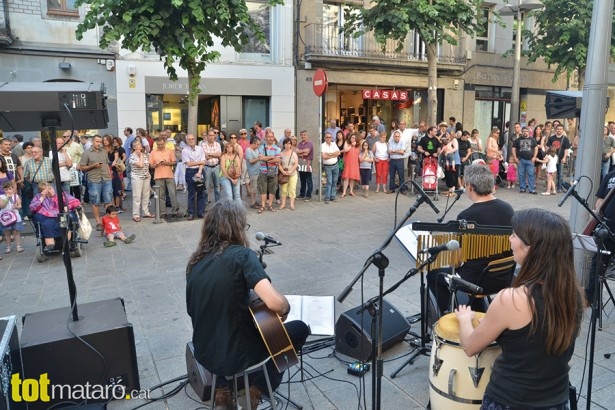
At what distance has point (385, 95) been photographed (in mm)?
19469

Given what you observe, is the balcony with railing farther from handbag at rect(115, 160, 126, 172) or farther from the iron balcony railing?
handbag at rect(115, 160, 126, 172)

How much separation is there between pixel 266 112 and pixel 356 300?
43.8 feet

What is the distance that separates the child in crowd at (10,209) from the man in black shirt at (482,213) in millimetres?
7039

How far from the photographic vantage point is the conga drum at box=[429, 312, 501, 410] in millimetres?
2848

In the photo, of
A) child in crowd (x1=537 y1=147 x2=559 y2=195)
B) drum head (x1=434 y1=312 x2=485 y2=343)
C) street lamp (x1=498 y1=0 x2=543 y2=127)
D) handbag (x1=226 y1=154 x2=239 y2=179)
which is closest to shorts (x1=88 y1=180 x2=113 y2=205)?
handbag (x1=226 y1=154 x2=239 y2=179)

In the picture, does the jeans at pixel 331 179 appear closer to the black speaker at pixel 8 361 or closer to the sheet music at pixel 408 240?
the sheet music at pixel 408 240

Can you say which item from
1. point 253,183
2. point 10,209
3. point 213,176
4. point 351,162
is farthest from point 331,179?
point 10,209

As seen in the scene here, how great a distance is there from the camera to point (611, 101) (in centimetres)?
2562

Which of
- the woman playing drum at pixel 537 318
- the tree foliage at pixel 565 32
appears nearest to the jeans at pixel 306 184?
the woman playing drum at pixel 537 318

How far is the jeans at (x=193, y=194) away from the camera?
34.6 feet

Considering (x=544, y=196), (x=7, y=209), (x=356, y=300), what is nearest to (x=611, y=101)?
(x=544, y=196)

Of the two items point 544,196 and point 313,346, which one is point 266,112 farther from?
point 313,346

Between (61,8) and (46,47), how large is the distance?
1.30 metres

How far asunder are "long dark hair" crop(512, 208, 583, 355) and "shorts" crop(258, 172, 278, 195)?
905cm
